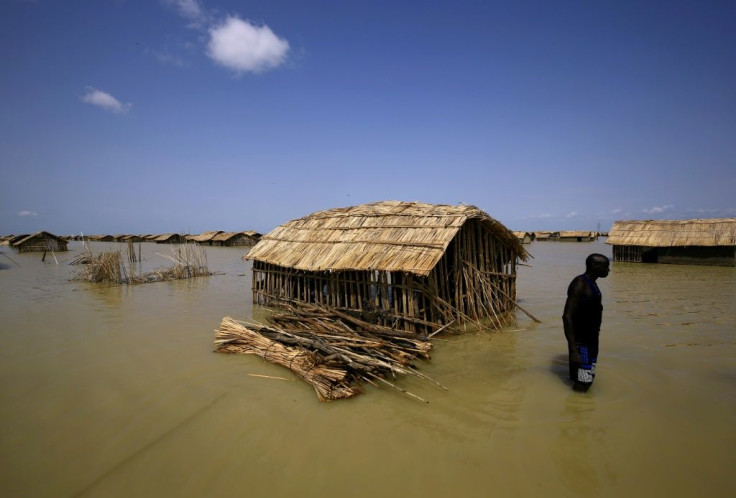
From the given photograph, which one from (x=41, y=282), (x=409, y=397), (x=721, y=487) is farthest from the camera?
(x=41, y=282)

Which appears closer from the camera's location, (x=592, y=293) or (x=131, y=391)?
(x=592, y=293)

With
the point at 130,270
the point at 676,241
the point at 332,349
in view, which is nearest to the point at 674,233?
the point at 676,241

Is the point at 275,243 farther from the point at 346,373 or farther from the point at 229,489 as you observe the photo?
the point at 229,489

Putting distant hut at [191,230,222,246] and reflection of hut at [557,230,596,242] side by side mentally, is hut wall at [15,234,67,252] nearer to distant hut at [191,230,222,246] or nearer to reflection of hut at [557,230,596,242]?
distant hut at [191,230,222,246]

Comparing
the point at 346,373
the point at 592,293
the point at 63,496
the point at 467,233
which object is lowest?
the point at 63,496

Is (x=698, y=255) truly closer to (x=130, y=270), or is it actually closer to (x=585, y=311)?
(x=585, y=311)

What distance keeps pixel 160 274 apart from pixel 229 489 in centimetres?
1609

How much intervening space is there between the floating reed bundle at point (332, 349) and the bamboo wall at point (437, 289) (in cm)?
78

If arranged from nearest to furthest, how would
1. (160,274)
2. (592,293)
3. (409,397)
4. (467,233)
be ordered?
(592,293) < (409,397) < (467,233) < (160,274)

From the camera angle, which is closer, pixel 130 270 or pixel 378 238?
pixel 378 238

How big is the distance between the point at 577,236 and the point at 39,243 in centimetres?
5798

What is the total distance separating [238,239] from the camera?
42.9 m

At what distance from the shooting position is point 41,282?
52.3 ft

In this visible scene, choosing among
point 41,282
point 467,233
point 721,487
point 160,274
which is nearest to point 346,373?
point 721,487
